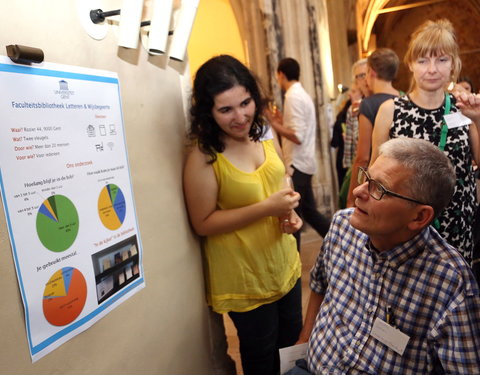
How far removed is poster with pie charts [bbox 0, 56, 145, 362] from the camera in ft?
3.32

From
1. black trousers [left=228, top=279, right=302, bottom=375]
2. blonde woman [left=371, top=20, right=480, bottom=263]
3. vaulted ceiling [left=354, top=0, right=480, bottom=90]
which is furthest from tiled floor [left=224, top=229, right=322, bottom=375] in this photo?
vaulted ceiling [left=354, top=0, right=480, bottom=90]

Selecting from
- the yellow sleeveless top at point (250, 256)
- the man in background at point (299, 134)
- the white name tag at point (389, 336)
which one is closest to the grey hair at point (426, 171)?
the white name tag at point (389, 336)

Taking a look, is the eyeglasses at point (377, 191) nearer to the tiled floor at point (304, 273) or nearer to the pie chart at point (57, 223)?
the pie chart at point (57, 223)

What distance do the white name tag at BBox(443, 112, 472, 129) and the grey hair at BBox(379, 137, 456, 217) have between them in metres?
0.84

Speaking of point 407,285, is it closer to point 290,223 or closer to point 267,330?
point 290,223

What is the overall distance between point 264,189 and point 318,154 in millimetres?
4249

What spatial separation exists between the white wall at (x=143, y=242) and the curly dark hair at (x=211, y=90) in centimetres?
10

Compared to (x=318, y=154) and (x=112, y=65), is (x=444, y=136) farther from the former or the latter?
(x=318, y=154)

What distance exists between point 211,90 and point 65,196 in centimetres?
78

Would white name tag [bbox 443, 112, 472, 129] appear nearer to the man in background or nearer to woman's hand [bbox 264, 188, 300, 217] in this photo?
woman's hand [bbox 264, 188, 300, 217]

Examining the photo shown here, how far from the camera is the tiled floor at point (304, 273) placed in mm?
2965

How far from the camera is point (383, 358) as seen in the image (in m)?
1.37

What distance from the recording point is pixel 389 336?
4.44ft

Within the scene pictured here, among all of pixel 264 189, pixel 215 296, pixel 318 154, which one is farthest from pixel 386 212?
pixel 318 154
